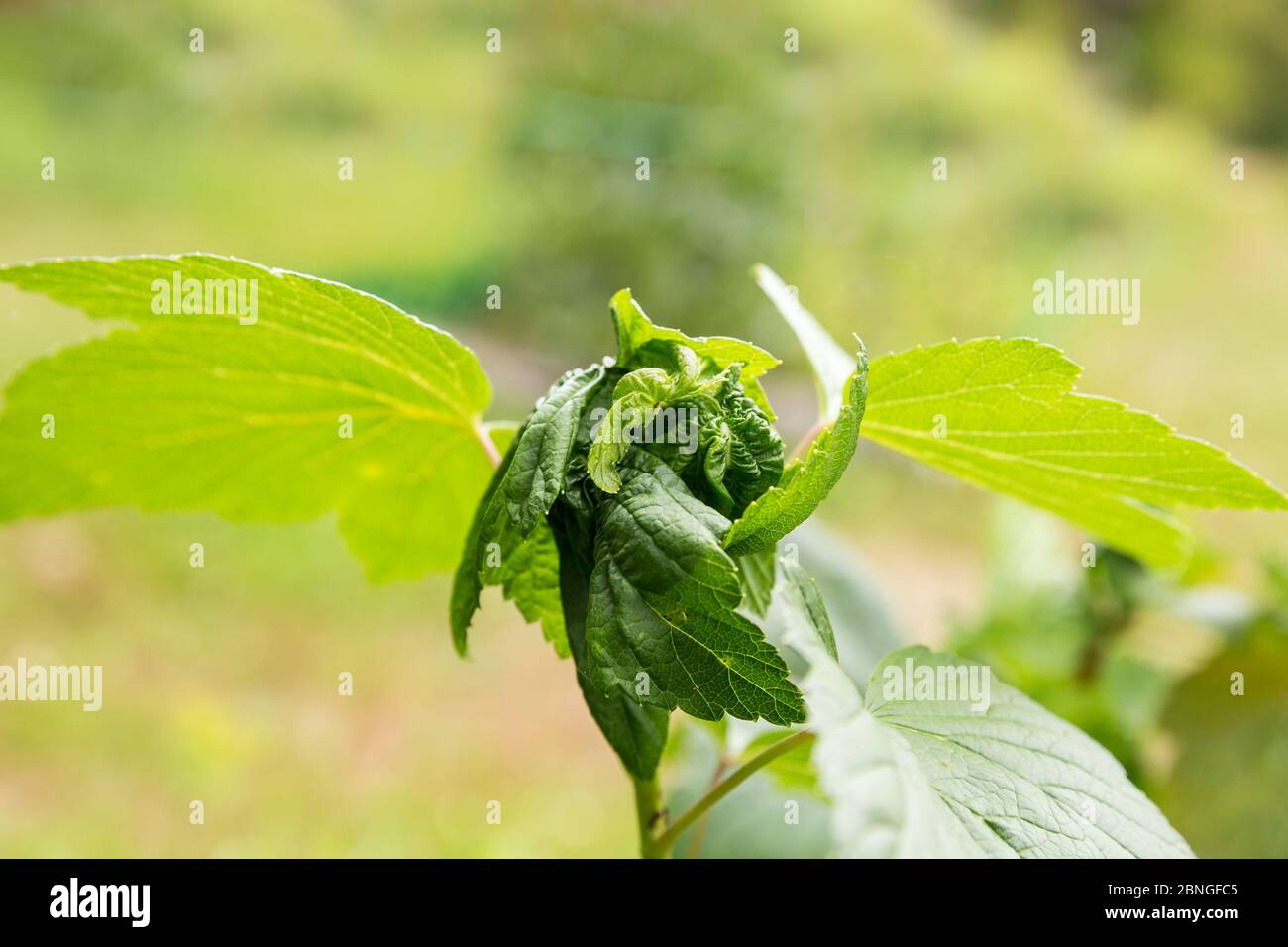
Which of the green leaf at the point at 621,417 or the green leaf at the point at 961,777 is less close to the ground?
the green leaf at the point at 621,417

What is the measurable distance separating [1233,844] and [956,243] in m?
1.88

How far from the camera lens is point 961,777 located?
0.73 ft

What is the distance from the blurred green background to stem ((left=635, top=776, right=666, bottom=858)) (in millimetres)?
145

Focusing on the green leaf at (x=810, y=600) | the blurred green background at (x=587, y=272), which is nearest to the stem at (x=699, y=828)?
the blurred green background at (x=587, y=272)

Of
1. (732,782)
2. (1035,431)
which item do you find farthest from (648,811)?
(1035,431)

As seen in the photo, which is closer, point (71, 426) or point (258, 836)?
point (71, 426)

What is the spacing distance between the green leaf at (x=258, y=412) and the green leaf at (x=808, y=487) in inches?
3.8

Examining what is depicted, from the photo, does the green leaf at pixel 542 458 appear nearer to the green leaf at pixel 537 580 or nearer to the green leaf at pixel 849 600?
the green leaf at pixel 537 580

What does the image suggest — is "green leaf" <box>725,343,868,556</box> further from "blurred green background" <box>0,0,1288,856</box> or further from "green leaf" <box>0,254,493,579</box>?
"blurred green background" <box>0,0,1288,856</box>

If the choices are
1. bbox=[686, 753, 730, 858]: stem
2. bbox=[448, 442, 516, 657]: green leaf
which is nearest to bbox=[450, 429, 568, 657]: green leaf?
bbox=[448, 442, 516, 657]: green leaf

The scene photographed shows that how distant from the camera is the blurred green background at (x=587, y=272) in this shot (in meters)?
0.79

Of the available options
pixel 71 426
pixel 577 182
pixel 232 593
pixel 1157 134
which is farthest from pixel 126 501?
pixel 1157 134

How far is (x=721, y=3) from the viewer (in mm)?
2279
